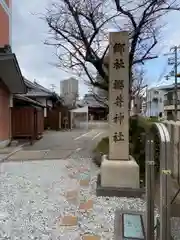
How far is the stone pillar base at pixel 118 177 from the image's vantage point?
5.35m

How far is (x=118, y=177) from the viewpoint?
5469 mm

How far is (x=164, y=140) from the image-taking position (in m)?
2.50

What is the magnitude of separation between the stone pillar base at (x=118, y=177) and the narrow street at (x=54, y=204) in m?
0.23

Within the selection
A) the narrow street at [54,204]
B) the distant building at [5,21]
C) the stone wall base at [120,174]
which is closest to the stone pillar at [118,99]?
the stone wall base at [120,174]

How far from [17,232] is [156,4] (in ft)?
28.5

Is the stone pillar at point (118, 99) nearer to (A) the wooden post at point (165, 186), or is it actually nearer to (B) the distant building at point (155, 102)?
(A) the wooden post at point (165, 186)

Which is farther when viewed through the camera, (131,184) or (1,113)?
(1,113)

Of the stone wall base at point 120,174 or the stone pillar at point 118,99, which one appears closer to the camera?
the stone wall base at point 120,174

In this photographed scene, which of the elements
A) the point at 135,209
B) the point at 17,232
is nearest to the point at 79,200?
the point at 135,209

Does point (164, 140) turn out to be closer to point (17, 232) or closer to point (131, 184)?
point (17, 232)

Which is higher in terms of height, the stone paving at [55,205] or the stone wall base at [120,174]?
the stone wall base at [120,174]

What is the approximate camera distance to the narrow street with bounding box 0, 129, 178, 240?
12.3ft

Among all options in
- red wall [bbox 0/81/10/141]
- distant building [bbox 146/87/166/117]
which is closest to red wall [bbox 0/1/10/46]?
red wall [bbox 0/81/10/141]

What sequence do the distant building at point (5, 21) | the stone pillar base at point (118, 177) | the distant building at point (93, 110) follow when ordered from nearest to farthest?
the stone pillar base at point (118, 177) → the distant building at point (5, 21) → the distant building at point (93, 110)
